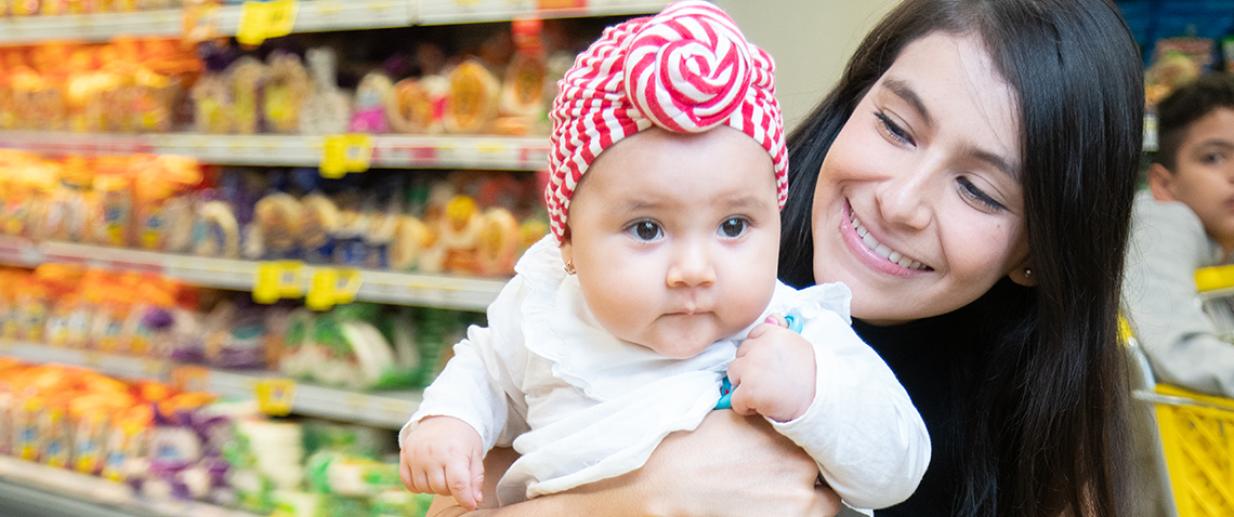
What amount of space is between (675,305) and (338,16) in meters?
1.79

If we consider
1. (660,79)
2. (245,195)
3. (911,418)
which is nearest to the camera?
(660,79)

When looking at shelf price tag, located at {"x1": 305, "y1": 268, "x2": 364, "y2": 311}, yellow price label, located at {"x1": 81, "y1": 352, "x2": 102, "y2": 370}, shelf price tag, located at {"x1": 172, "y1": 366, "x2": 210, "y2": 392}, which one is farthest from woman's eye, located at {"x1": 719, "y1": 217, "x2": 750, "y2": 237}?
yellow price label, located at {"x1": 81, "y1": 352, "x2": 102, "y2": 370}

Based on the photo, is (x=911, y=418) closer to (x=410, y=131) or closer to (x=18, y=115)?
(x=410, y=131)

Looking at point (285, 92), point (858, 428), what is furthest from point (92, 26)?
point (858, 428)

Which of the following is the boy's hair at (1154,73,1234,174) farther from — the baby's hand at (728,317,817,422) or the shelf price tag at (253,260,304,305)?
the shelf price tag at (253,260,304,305)

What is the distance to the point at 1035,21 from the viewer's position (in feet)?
3.73

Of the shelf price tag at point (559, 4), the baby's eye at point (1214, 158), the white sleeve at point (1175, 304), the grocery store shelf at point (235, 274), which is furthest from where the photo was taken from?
the baby's eye at point (1214, 158)

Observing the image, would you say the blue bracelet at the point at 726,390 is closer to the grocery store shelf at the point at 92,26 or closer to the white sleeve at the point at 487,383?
the white sleeve at the point at 487,383

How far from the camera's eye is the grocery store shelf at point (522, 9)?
1885mm

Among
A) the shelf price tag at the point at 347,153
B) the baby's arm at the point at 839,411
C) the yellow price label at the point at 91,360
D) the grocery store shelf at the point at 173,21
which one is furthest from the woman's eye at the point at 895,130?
the yellow price label at the point at 91,360

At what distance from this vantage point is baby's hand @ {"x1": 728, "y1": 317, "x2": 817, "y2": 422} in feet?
2.87

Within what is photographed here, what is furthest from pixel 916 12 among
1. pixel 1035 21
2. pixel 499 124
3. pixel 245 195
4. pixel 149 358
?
pixel 149 358

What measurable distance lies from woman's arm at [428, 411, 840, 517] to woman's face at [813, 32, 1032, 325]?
1.09ft

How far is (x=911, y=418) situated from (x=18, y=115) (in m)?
3.53
